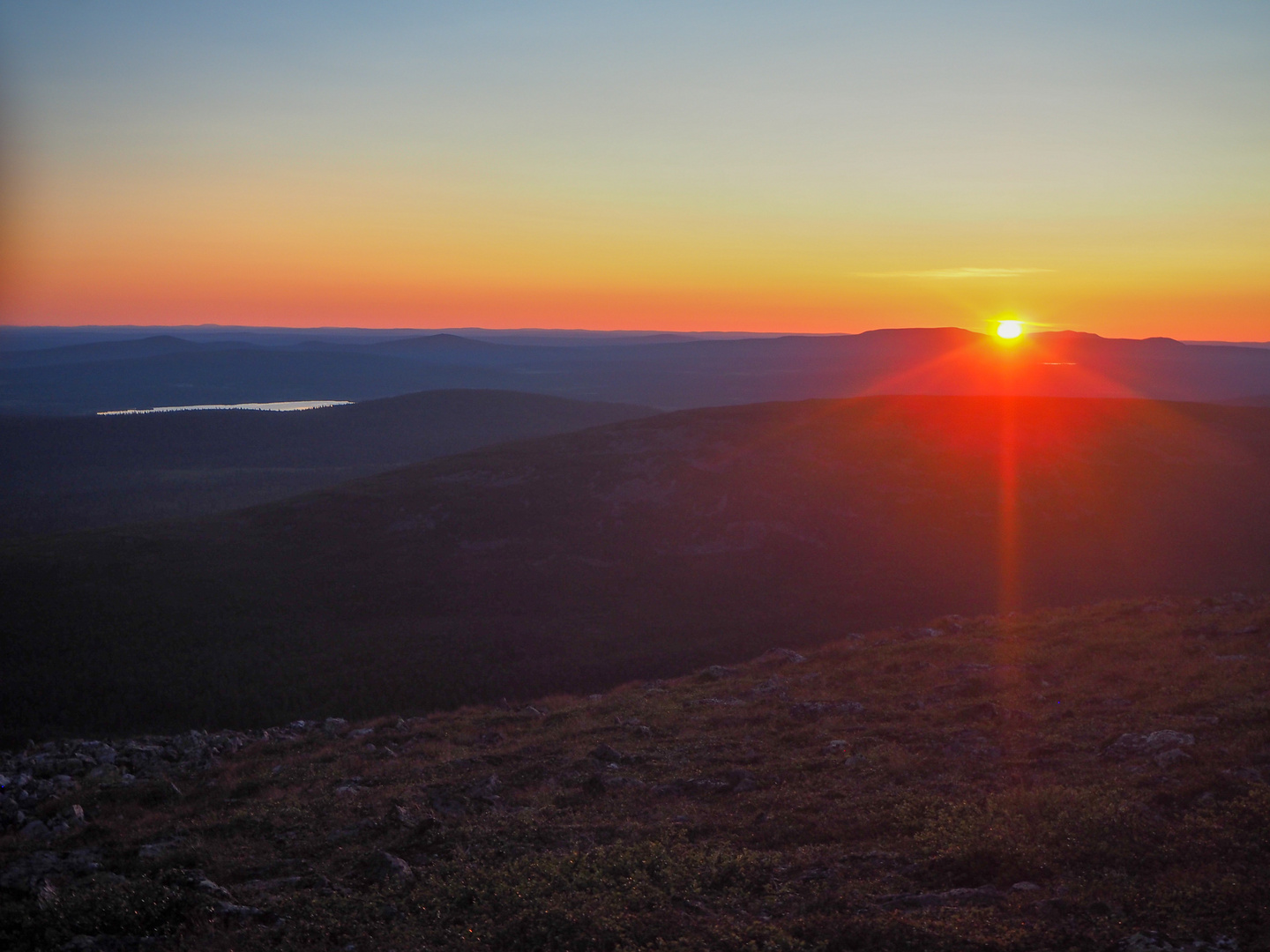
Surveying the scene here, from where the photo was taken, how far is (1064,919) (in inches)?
280

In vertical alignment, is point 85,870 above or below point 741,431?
below

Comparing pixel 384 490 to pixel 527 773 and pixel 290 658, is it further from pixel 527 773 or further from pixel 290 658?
pixel 527 773

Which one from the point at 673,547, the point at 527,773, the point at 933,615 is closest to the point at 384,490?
the point at 673,547

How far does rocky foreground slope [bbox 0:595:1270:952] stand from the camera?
25.1 feet

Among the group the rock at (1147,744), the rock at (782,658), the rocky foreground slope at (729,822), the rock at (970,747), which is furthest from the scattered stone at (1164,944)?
the rock at (782,658)

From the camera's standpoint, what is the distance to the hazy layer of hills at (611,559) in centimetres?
2908

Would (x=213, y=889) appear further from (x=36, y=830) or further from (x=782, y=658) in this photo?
(x=782, y=658)

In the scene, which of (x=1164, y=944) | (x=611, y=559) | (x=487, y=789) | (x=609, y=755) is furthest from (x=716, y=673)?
(x=611, y=559)

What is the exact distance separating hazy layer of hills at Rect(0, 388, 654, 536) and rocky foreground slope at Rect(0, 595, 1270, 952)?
58.7 metres

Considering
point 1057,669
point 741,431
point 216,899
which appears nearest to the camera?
point 216,899

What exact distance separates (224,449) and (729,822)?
114 m

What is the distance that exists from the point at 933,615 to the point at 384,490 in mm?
34024

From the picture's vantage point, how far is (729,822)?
10.4 meters

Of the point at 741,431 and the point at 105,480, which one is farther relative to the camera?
the point at 105,480
